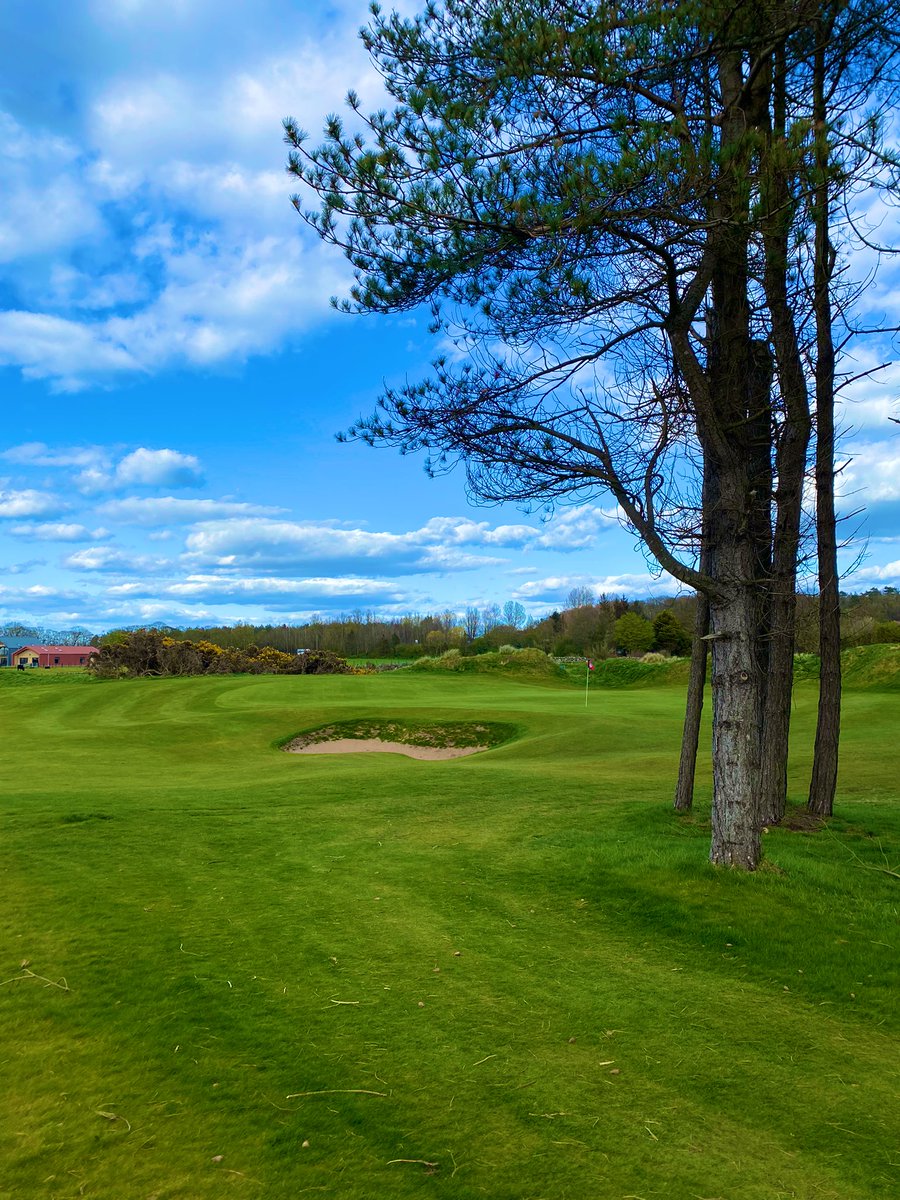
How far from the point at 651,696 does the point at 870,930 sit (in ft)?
80.7

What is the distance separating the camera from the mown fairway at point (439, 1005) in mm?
3184

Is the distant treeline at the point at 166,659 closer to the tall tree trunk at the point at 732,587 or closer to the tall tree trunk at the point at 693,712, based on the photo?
the tall tree trunk at the point at 693,712

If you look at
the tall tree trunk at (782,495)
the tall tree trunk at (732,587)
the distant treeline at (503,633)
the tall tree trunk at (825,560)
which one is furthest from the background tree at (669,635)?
the tall tree trunk at (732,587)

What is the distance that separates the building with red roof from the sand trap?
255 feet

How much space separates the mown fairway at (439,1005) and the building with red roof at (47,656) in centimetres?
9002

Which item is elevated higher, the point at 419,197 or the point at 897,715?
the point at 419,197

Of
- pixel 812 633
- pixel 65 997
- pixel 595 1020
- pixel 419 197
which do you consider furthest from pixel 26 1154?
pixel 812 633

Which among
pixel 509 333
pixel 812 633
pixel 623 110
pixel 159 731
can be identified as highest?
pixel 623 110

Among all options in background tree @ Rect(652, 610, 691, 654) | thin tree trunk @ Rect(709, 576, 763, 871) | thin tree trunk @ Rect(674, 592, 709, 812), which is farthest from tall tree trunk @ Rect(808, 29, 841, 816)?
background tree @ Rect(652, 610, 691, 654)

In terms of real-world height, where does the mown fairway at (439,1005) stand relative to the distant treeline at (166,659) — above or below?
below

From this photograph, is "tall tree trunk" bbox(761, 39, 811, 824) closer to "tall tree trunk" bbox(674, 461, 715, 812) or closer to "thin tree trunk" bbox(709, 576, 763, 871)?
"thin tree trunk" bbox(709, 576, 763, 871)

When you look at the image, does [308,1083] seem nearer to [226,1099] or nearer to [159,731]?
[226,1099]

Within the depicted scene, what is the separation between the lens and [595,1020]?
450cm

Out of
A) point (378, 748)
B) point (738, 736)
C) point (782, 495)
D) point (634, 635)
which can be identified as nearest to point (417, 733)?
point (378, 748)
